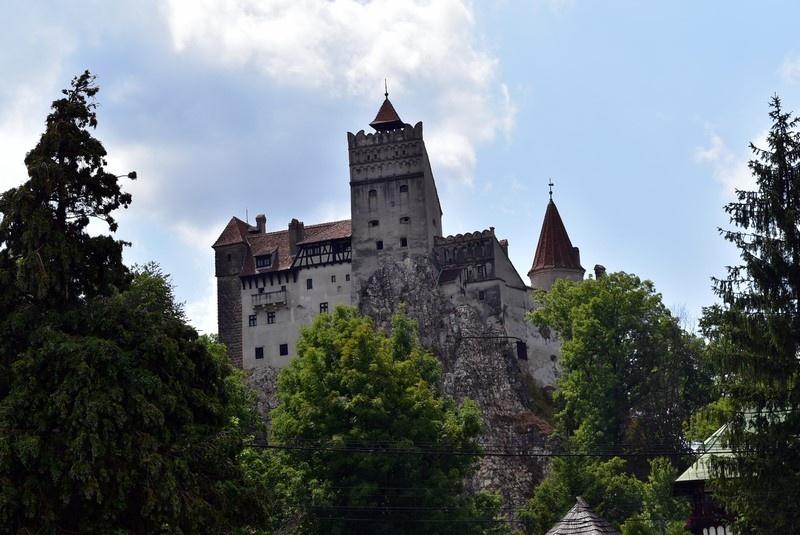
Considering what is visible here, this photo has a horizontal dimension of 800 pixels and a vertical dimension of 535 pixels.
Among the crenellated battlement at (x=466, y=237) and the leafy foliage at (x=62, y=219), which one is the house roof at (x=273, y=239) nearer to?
the crenellated battlement at (x=466, y=237)

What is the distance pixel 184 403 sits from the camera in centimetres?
2920

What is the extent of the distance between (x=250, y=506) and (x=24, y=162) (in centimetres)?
880

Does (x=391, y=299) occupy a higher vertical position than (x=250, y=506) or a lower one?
higher

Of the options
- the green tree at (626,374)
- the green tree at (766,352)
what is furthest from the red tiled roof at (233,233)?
the green tree at (766,352)

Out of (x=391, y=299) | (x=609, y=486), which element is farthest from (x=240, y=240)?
(x=609, y=486)

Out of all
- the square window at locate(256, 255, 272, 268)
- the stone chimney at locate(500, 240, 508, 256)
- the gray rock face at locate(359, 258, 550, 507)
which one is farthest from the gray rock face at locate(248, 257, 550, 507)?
the square window at locate(256, 255, 272, 268)

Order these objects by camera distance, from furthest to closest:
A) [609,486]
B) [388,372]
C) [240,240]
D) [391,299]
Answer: [240,240] → [391,299] → [609,486] → [388,372]

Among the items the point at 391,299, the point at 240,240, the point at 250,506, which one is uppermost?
the point at 240,240

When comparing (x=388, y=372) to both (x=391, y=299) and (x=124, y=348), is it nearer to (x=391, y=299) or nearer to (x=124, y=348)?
(x=124, y=348)

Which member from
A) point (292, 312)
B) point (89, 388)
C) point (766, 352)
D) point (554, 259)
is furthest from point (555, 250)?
point (89, 388)

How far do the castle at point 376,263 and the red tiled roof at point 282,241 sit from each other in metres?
0.10

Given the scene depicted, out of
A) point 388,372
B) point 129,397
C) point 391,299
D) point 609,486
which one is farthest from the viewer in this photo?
point 391,299

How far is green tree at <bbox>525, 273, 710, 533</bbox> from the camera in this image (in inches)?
2808

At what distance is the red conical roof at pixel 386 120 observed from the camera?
98062 millimetres
